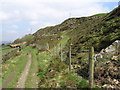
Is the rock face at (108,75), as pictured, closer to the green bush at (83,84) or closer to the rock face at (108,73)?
the rock face at (108,73)

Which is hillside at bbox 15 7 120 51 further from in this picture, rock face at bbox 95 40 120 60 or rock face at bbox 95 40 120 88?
rock face at bbox 95 40 120 88

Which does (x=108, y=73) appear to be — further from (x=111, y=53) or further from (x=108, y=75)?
(x=111, y=53)

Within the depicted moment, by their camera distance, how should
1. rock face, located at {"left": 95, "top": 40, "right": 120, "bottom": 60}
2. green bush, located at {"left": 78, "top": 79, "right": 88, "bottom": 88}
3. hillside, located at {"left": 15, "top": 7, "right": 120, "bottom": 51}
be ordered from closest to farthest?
1. green bush, located at {"left": 78, "top": 79, "right": 88, "bottom": 88}
2. rock face, located at {"left": 95, "top": 40, "right": 120, "bottom": 60}
3. hillside, located at {"left": 15, "top": 7, "right": 120, "bottom": 51}

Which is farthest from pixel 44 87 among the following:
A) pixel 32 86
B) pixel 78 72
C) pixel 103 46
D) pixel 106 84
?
pixel 103 46

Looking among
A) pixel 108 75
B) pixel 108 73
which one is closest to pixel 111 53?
pixel 108 73

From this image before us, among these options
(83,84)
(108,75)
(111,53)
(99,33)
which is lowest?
(83,84)

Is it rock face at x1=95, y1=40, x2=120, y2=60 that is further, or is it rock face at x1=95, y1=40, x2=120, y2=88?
rock face at x1=95, y1=40, x2=120, y2=60

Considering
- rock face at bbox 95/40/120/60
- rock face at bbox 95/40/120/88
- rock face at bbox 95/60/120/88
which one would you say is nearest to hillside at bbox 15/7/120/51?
rock face at bbox 95/40/120/60

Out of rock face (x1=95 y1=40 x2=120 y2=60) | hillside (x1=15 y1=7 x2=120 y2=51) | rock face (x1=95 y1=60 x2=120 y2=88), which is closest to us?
rock face (x1=95 y1=60 x2=120 y2=88)

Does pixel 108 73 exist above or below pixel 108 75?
above

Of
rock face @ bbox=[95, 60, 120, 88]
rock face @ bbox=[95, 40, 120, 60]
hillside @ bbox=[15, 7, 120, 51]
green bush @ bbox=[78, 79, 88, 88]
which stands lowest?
green bush @ bbox=[78, 79, 88, 88]

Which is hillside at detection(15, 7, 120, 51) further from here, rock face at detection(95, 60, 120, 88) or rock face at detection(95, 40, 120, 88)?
rock face at detection(95, 60, 120, 88)

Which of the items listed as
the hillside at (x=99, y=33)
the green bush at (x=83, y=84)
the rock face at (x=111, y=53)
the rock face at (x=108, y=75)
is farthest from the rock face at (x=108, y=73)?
the hillside at (x=99, y=33)

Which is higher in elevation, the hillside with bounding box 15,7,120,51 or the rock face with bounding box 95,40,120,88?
the hillside with bounding box 15,7,120,51
